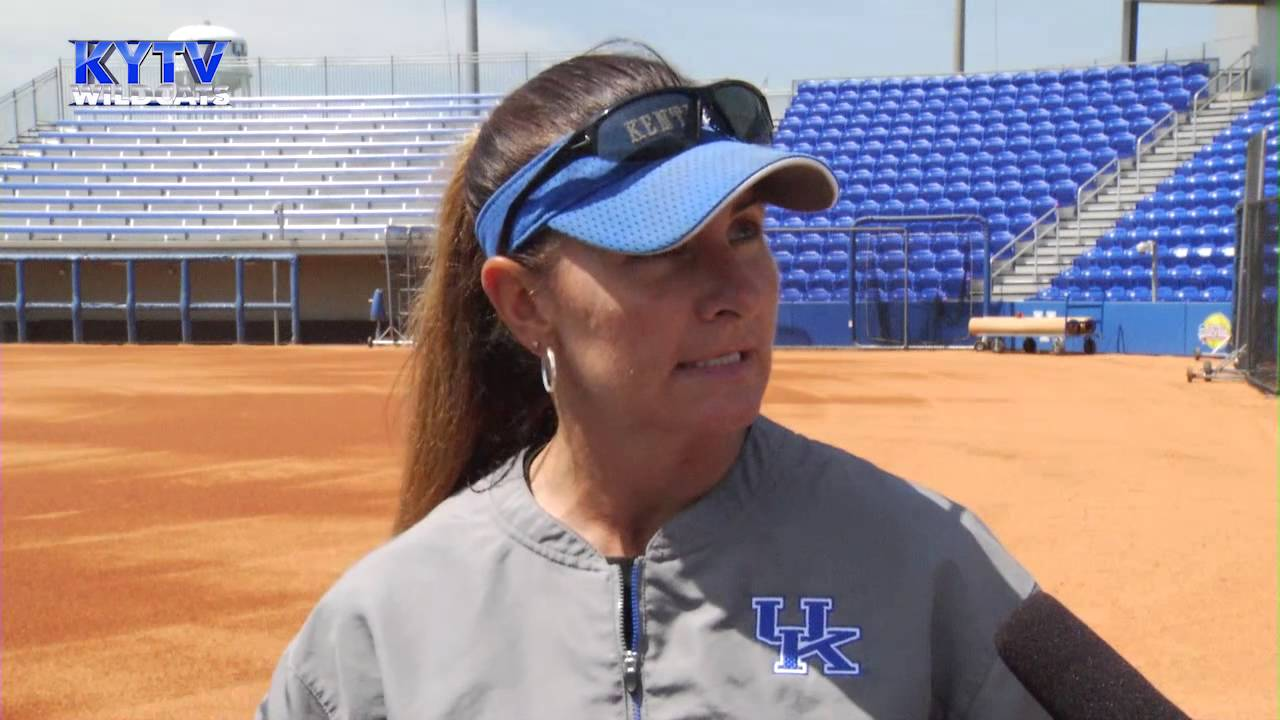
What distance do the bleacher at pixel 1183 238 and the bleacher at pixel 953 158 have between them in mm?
1684

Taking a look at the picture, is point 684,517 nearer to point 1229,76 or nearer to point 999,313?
point 999,313

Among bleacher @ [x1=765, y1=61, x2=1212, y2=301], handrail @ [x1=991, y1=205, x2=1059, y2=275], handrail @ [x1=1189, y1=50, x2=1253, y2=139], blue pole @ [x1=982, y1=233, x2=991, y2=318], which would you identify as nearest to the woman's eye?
bleacher @ [x1=765, y1=61, x2=1212, y2=301]

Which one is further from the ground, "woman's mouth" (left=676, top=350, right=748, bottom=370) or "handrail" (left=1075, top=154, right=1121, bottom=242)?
"handrail" (left=1075, top=154, right=1121, bottom=242)

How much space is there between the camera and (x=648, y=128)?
1497mm

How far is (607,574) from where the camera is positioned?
1.53 metres

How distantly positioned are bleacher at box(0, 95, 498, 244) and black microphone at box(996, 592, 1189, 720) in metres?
28.7

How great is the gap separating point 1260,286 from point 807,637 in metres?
15.0

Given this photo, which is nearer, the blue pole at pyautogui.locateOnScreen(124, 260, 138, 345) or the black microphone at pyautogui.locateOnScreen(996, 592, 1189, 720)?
the black microphone at pyautogui.locateOnScreen(996, 592, 1189, 720)

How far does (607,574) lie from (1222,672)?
11.9ft

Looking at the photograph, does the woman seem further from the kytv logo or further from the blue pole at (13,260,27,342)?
the kytv logo

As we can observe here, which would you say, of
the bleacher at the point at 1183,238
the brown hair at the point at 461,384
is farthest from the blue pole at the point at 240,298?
the brown hair at the point at 461,384

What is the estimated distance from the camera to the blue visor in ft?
4.68

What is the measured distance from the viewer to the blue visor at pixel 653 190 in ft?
4.68

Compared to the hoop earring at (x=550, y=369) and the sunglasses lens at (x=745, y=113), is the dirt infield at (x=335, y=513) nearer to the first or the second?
the hoop earring at (x=550, y=369)
